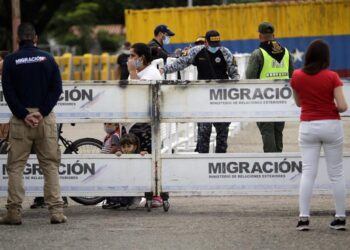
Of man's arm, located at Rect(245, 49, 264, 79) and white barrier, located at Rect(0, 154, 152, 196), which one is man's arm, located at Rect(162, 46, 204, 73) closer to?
man's arm, located at Rect(245, 49, 264, 79)

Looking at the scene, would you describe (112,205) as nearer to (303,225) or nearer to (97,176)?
(97,176)

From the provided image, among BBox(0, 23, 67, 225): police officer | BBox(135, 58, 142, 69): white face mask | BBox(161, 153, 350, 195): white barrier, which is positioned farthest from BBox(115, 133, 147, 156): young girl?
BBox(0, 23, 67, 225): police officer

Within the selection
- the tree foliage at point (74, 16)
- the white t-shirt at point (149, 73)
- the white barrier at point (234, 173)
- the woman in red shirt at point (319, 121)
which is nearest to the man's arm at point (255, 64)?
the white t-shirt at point (149, 73)

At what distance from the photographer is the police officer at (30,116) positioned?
9.63 meters

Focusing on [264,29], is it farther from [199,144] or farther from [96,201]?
[96,201]

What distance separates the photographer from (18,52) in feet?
31.9

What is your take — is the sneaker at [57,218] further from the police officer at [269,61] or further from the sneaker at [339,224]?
the police officer at [269,61]

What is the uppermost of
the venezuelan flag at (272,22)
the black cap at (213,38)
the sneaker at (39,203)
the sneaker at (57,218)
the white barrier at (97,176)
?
the venezuelan flag at (272,22)

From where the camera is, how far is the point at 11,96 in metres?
9.57

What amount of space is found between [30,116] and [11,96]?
10.4 inches

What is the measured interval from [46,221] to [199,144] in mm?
3065

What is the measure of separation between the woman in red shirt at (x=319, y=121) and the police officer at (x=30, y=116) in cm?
238

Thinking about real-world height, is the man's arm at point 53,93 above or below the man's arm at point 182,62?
below

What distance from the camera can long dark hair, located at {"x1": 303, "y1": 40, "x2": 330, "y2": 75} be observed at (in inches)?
354
